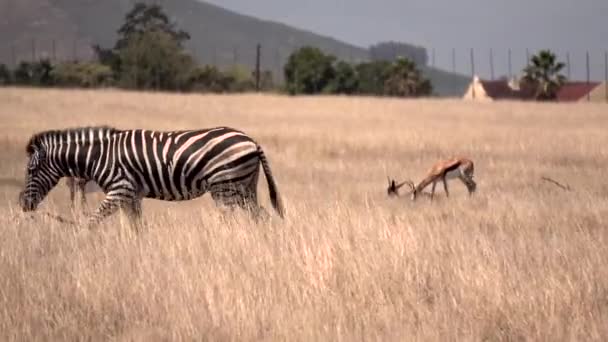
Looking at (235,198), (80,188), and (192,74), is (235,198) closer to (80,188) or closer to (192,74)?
(80,188)

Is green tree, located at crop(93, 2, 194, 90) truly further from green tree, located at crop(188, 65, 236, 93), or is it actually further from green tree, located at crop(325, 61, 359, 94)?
green tree, located at crop(325, 61, 359, 94)

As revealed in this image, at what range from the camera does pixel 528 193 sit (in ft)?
48.3

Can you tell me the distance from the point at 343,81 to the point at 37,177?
2983 inches

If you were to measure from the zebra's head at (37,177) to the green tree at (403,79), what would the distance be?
256ft

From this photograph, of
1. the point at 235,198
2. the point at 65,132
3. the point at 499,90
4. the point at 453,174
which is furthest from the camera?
the point at 499,90

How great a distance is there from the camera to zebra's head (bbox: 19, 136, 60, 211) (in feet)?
37.3

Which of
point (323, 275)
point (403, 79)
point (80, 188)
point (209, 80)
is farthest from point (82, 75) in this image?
point (323, 275)

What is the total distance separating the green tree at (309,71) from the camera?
277 ft

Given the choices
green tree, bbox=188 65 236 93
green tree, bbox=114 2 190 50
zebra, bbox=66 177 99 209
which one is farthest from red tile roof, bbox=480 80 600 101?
zebra, bbox=66 177 99 209

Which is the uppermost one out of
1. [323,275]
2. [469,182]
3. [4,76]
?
[4,76]

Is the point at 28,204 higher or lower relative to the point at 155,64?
lower

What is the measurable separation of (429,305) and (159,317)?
1765mm

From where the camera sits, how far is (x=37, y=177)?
11406mm

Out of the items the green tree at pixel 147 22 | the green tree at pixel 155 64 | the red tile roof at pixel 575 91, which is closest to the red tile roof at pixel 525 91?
the red tile roof at pixel 575 91
